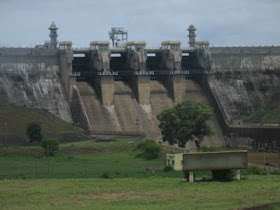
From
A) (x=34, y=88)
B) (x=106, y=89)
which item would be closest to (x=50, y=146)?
(x=34, y=88)

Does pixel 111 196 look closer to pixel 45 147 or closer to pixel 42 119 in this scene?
pixel 45 147

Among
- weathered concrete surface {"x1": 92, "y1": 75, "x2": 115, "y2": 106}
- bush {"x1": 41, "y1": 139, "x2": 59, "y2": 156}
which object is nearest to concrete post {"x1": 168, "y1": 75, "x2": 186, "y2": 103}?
weathered concrete surface {"x1": 92, "y1": 75, "x2": 115, "y2": 106}

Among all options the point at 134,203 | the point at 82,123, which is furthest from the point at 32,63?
the point at 134,203

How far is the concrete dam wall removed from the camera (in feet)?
344

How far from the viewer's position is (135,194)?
1716 inches

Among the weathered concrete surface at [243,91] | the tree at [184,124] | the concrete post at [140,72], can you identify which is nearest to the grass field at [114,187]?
the tree at [184,124]

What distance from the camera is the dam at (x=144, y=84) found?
106750 mm

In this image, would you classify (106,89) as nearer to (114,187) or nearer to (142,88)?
(142,88)

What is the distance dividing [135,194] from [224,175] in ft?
27.6

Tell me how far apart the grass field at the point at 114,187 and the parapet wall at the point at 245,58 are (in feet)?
175

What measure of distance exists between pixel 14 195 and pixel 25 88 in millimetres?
63398

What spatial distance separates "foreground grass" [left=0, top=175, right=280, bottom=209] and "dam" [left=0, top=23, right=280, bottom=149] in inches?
2036

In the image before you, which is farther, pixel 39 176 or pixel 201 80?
pixel 201 80

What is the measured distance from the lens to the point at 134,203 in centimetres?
3984
